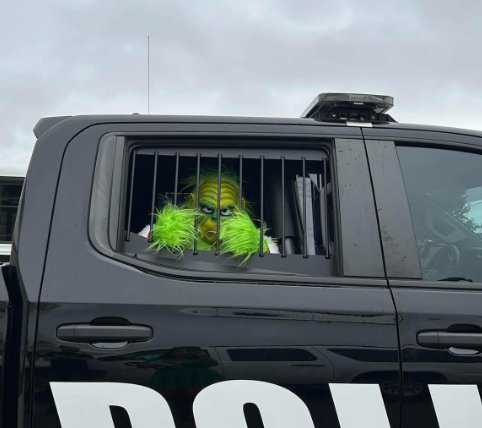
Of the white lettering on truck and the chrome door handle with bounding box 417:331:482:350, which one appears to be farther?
the chrome door handle with bounding box 417:331:482:350

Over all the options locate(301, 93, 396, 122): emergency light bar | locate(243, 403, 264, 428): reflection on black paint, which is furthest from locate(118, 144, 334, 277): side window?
locate(243, 403, 264, 428): reflection on black paint

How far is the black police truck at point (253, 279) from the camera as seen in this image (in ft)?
5.30

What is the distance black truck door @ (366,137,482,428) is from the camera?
1.65 m

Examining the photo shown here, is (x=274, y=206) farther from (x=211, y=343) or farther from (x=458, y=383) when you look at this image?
(x=458, y=383)

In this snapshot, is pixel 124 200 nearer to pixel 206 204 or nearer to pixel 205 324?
pixel 206 204

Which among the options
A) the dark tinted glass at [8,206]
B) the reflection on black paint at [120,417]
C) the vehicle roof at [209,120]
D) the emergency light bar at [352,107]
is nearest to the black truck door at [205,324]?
the reflection on black paint at [120,417]

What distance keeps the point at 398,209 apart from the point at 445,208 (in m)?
0.26

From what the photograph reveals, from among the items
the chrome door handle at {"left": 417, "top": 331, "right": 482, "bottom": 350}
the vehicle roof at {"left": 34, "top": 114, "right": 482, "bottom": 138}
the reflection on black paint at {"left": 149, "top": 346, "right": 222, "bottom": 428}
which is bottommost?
the reflection on black paint at {"left": 149, "top": 346, "right": 222, "bottom": 428}

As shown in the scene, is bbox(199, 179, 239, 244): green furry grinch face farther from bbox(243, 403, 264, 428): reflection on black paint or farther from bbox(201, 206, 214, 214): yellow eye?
bbox(243, 403, 264, 428): reflection on black paint

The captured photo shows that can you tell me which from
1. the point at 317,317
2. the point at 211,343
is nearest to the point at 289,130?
the point at 317,317

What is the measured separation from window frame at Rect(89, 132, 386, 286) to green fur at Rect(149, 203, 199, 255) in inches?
3.7

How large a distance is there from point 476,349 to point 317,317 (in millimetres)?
487

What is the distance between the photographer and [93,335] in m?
1.64

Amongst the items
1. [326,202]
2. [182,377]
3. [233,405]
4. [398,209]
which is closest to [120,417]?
[182,377]
